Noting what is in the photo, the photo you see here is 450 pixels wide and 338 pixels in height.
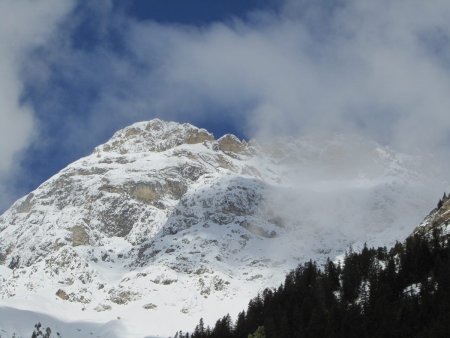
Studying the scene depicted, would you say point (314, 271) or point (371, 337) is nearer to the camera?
point (371, 337)

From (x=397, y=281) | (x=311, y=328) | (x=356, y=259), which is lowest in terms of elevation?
(x=311, y=328)

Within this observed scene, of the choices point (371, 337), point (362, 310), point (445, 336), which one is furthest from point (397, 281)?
point (445, 336)

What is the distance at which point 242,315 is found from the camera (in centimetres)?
17025

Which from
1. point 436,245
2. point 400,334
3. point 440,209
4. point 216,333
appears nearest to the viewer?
point 400,334

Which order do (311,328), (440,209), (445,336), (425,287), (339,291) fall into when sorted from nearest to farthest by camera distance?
(445,336)
(425,287)
(311,328)
(339,291)
(440,209)

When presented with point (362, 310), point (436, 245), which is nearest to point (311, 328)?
point (362, 310)

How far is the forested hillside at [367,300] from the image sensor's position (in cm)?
11206

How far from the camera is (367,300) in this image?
128875mm

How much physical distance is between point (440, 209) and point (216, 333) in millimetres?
58931

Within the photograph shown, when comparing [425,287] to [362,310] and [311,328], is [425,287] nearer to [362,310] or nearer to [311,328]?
[362,310]

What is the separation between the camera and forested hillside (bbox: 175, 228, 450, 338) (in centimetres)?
11206

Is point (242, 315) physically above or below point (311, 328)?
above

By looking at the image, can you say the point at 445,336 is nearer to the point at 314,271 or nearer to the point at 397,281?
the point at 397,281

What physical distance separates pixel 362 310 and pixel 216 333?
44.5 metres
